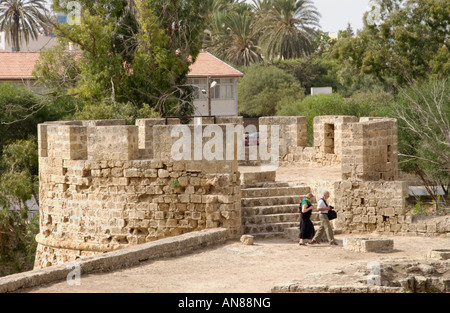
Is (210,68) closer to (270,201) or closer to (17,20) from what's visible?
(17,20)

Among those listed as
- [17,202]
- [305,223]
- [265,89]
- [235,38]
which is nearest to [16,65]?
[17,202]

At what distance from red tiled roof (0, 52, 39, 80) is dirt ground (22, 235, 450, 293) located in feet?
77.2

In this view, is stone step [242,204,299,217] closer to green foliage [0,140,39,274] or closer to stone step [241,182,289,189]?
stone step [241,182,289,189]

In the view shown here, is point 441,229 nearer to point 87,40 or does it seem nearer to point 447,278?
point 447,278

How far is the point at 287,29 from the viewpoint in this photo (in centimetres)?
4806

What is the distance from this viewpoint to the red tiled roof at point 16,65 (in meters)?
34.4

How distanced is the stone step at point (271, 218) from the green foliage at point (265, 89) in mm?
33627

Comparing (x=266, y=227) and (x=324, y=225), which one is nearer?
(x=324, y=225)

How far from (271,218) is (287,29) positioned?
117 ft

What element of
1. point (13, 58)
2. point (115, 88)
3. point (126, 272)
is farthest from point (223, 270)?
point (13, 58)

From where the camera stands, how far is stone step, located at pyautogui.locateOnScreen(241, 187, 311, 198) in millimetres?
14430

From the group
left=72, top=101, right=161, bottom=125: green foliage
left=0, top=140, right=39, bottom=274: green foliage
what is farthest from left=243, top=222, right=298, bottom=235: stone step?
left=0, top=140, right=39, bottom=274: green foliage

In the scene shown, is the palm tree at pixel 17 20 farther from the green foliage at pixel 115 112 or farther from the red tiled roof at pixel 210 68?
the green foliage at pixel 115 112

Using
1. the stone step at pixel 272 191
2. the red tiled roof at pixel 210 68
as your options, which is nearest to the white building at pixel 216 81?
the red tiled roof at pixel 210 68
